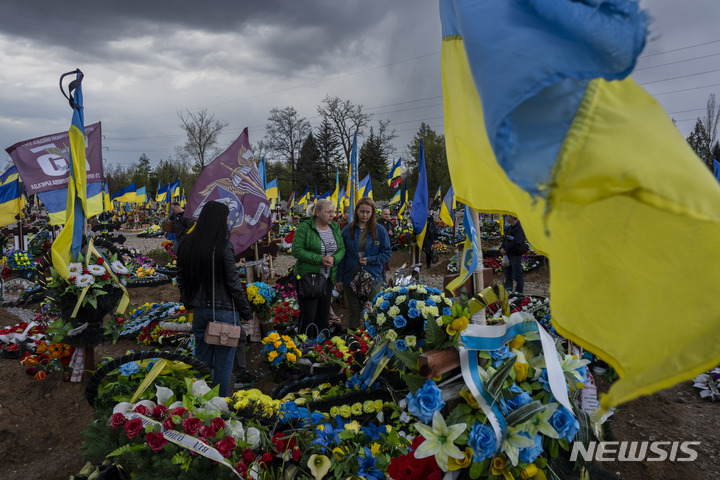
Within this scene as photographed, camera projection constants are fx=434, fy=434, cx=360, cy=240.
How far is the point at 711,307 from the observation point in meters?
0.88

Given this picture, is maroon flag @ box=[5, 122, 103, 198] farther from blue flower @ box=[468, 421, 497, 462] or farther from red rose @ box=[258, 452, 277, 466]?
blue flower @ box=[468, 421, 497, 462]

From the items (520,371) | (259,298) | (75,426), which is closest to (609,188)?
(520,371)

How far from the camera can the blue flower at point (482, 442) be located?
1852 millimetres

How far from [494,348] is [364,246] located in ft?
11.5

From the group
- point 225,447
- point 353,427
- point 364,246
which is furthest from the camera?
point 364,246

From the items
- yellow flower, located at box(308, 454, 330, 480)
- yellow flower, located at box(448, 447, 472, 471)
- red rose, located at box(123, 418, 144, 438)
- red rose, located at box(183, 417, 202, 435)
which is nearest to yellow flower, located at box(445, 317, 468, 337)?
yellow flower, located at box(448, 447, 472, 471)

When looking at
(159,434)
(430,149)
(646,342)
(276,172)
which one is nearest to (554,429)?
(646,342)

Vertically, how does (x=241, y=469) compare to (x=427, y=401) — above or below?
below

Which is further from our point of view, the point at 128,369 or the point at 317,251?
the point at 317,251

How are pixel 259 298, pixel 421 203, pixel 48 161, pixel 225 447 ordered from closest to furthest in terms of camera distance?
pixel 225 447, pixel 259 298, pixel 48 161, pixel 421 203

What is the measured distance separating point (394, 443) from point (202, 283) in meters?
1.90

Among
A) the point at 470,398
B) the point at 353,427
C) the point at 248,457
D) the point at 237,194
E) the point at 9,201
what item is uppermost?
the point at 237,194

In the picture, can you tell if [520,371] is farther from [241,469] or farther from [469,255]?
[241,469]

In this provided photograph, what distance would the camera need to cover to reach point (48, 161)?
755 cm
